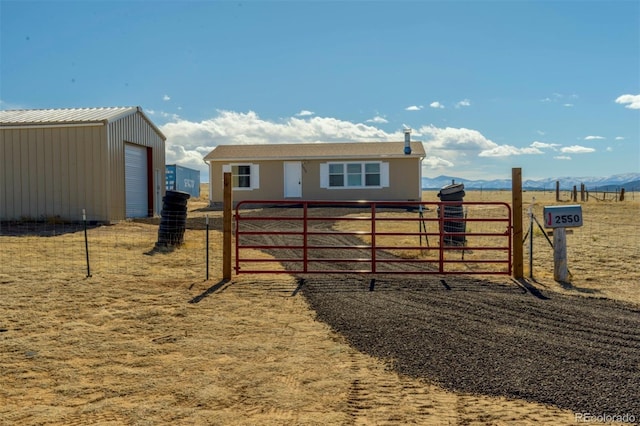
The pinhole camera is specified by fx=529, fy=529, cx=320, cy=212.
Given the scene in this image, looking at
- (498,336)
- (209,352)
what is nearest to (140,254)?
(209,352)

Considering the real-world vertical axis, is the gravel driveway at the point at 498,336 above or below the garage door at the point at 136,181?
below

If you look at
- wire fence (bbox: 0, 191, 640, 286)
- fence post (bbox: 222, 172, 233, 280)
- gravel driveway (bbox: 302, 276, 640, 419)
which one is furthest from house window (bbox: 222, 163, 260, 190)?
gravel driveway (bbox: 302, 276, 640, 419)

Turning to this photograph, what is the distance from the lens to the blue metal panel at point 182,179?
41.8 metres

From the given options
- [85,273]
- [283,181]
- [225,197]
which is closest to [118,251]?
[85,273]

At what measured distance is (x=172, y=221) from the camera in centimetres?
1246

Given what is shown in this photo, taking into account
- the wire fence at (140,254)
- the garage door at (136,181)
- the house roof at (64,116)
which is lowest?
the wire fence at (140,254)

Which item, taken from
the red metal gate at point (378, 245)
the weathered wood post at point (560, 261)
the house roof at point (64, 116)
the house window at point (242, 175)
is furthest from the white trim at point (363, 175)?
the weathered wood post at point (560, 261)

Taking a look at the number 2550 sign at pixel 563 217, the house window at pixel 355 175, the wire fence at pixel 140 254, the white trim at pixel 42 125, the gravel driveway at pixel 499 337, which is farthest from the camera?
the house window at pixel 355 175

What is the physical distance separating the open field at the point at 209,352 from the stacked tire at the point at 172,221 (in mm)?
2217

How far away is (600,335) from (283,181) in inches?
902

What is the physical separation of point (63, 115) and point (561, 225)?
1610 centimetres

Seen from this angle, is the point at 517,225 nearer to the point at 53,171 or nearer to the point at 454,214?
the point at 454,214

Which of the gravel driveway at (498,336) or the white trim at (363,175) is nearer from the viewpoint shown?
the gravel driveway at (498,336)

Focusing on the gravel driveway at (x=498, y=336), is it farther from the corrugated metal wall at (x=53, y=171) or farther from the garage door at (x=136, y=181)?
the garage door at (x=136, y=181)
